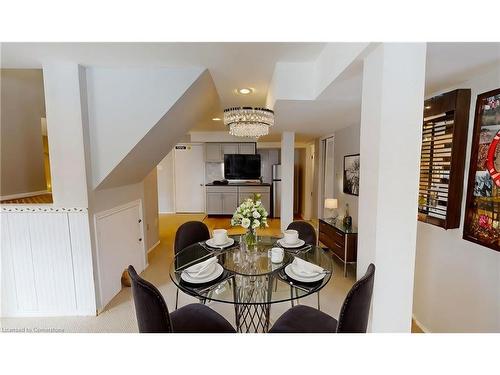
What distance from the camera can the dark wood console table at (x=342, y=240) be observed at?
2729 millimetres

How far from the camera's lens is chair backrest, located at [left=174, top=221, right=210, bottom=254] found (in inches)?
87.9

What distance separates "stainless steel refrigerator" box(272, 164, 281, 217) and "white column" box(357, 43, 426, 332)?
488 cm

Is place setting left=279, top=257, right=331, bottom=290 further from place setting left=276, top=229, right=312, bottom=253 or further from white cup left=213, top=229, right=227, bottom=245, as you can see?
white cup left=213, top=229, right=227, bottom=245

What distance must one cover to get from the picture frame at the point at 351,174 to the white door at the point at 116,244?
10.4 ft

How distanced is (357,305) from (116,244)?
8.39 ft

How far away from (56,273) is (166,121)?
187 centimetres

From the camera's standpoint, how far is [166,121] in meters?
2.25

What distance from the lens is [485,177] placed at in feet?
4.65

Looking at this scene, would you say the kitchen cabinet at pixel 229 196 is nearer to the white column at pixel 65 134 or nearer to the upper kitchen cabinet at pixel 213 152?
the upper kitchen cabinet at pixel 213 152

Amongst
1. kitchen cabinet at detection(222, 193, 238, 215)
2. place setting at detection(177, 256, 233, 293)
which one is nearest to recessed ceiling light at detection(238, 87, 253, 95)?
place setting at detection(177, 256, 233, 293)

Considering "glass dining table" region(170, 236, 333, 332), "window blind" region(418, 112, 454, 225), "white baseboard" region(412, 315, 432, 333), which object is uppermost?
"window blind" region(418, 112, 454, 225)

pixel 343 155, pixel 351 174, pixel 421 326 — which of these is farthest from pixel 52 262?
pixel 343 155
